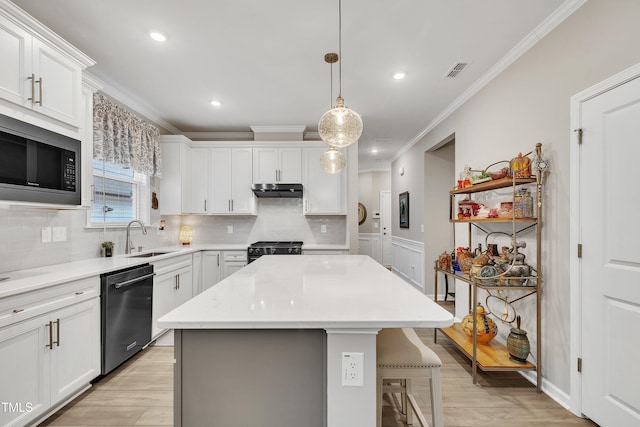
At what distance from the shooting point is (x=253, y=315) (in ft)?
3.58

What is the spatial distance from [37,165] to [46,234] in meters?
0.75

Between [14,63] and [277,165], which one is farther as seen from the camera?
[277,165]

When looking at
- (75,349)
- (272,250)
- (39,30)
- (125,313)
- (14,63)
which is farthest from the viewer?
(272,250)

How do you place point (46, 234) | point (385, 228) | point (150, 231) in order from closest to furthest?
point (46, 234) → point (150, 231) → point (385, 228)

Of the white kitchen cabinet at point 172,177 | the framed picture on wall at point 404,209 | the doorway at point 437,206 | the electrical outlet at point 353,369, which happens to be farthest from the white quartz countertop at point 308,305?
the framed picture on wall at point 404,209

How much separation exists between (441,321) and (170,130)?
15.2 ft

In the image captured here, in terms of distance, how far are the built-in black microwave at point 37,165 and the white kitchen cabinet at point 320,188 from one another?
267 centimetres

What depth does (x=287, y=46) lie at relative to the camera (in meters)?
2.36

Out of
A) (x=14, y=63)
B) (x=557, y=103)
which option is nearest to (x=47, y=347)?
(x=14, y=63)

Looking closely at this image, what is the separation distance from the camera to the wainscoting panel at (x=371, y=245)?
26.0 feet

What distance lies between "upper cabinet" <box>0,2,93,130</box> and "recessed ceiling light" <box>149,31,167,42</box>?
0.53 metres

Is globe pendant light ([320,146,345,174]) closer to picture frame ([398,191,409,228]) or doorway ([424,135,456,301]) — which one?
doorway ([424,135,456,301])

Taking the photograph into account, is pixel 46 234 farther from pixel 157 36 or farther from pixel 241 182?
pixel 241 182

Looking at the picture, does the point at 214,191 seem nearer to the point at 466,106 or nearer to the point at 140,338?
the point at 140,338
